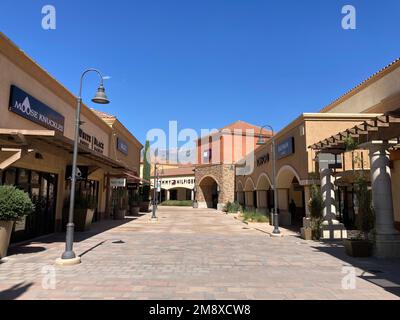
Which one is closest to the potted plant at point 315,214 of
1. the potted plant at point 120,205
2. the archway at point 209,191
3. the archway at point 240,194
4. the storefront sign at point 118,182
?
the storefront sign at point 118,182

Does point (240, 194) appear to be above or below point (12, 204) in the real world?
above

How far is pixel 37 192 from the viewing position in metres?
14.0

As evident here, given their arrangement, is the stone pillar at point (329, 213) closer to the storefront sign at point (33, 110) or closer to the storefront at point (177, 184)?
the storefront sign at point (33, 110)

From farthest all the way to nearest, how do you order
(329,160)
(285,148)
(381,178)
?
(285,148), (329,160), (381,178)

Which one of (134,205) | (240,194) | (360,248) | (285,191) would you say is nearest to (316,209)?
(360,248)

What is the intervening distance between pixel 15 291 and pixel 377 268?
8.41 meters

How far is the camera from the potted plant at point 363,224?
10.8 metres

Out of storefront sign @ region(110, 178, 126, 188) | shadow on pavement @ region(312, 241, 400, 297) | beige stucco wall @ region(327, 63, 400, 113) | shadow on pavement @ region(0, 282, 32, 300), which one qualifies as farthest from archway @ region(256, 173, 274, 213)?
shadow on pavement @ region(0, 282, 32, 300)

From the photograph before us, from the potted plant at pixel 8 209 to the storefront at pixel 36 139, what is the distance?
0.98 metres

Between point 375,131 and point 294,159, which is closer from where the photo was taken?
point 375,131

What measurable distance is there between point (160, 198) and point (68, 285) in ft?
190

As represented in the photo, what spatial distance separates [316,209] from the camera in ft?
49.4

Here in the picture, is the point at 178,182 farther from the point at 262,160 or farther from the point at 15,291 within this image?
the point at 15,291

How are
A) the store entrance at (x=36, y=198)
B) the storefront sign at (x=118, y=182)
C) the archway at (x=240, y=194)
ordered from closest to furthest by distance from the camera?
the store entrance at (x=36, y=198) → the storefront sign at (x=118, y=182) → the archway at (x=240, y=194)
